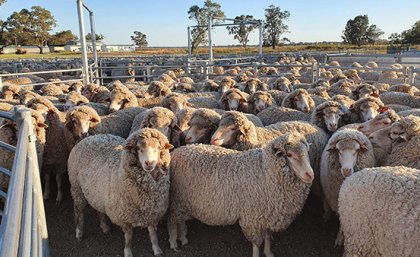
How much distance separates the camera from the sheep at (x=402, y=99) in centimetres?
626

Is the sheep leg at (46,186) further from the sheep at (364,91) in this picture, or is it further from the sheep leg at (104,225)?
the sheep at (364,91)

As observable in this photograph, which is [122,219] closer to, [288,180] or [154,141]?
[154,141]

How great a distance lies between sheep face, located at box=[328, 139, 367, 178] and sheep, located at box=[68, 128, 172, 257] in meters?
1.79

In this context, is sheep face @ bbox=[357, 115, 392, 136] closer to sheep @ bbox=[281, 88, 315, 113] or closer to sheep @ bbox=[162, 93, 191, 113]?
sheep @ bbox=[281, 88, 315, 113]

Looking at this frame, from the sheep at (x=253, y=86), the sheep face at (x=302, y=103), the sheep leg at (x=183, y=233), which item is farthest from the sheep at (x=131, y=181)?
the sheep at (x=253, y=86)

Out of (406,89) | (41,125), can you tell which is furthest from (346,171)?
(406,89)

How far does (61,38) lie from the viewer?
84312mm

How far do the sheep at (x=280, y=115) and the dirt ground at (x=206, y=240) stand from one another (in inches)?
65.7

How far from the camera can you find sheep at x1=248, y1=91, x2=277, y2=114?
6547 millimetres

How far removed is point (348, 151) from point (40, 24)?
244 ft

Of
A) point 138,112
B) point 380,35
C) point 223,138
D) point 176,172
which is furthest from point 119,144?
point 380,35

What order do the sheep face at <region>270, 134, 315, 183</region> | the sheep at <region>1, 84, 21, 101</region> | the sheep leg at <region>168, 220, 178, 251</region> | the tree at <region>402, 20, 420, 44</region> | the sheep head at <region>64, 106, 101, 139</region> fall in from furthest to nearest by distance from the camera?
1. the tree at <region>402, 20, 420, 44</region>
2. the sheep at <region>1, 84, 21, 101</region>
3. the sheep head at <region>64, 106, 101, 139</region>
4. the sheep leg at <region>168, 220, 178, 251</region>
5. the sheep face at <region>270, 134, 315, 183</region>

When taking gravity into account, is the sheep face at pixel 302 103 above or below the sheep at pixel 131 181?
above

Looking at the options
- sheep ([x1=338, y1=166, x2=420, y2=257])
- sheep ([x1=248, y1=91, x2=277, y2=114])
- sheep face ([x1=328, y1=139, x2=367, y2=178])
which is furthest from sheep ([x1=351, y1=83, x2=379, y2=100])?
sheep ([x1=338, y1=166, x2=420, y2=257])
